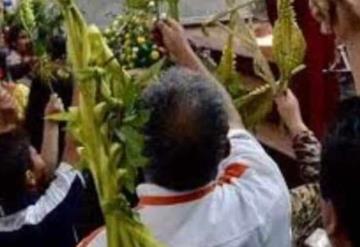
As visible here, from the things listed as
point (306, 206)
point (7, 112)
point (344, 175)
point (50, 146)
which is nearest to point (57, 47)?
point (50, 146)

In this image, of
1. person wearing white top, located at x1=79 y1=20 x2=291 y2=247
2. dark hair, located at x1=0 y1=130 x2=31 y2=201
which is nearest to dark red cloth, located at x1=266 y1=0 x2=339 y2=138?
dark hair, located at x1=0 y1=130 x2=31 y2=201

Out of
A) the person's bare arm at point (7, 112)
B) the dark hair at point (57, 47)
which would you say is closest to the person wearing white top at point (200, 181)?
the person's bare arm at point (7, 112)

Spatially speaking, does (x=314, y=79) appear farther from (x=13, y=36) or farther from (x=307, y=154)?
(x=13, y=36)

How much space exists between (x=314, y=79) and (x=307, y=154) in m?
1.17

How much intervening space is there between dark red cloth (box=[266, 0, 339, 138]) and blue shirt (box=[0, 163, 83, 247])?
1.08 meters

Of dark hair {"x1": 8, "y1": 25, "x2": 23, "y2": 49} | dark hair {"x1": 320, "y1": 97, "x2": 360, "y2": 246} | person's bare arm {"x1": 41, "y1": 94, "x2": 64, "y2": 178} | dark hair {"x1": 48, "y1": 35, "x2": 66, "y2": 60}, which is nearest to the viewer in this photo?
dark hair {"x1": 320, "y1": 97, "x2": 360, "y2": 246}

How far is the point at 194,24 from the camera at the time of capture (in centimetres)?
363

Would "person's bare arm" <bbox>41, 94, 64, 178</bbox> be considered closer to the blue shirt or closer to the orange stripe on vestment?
the blue shirt

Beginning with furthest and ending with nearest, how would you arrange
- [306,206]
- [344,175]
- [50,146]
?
[50,146] → [306,206] → [344,175]

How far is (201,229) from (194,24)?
207 centimetres

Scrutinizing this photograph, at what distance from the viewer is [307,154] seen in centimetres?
200

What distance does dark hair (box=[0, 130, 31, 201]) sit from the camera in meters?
1.98

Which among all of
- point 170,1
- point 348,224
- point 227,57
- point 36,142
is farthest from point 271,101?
point 36,142

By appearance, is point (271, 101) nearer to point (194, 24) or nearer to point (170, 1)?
point (170, 1)
